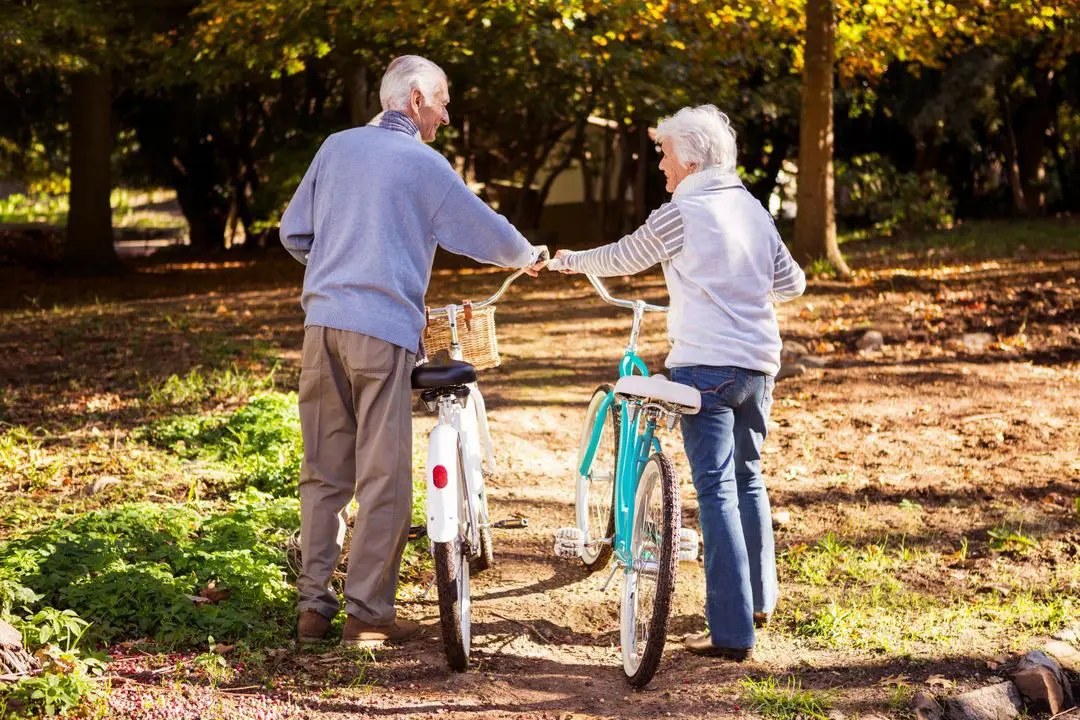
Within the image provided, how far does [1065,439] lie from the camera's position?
832 centimetres

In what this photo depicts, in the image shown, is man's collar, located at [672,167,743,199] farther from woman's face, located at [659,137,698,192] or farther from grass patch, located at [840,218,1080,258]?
grass patch, located at [840,218,1080,258]

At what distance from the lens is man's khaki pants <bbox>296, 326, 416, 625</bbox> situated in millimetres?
4668

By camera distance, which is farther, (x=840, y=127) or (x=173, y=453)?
(x=840, y=127)

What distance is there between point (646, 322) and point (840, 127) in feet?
53.8

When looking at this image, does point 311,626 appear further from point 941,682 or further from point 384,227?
point 941,682

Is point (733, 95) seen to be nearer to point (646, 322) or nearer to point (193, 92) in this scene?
point (646, 322)

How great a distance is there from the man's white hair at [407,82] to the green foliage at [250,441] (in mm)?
2831

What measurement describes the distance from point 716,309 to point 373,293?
126 cm

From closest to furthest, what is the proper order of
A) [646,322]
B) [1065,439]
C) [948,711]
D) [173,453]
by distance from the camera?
[948,711] < [173,453] < [1065,439] < [646,322]

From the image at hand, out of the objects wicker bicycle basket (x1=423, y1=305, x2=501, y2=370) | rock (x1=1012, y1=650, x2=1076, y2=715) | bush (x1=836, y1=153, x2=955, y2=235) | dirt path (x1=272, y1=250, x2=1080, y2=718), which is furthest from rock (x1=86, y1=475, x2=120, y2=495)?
bush (x1=836, y1=153, x2=955, y2=235)

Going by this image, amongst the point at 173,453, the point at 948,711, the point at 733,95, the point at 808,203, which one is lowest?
the point at 948,711

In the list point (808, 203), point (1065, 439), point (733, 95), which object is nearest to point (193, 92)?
point (733, 95)

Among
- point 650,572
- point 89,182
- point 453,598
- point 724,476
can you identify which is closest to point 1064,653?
point 724,476

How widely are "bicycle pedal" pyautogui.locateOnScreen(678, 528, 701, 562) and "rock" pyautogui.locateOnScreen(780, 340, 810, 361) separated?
659cm
